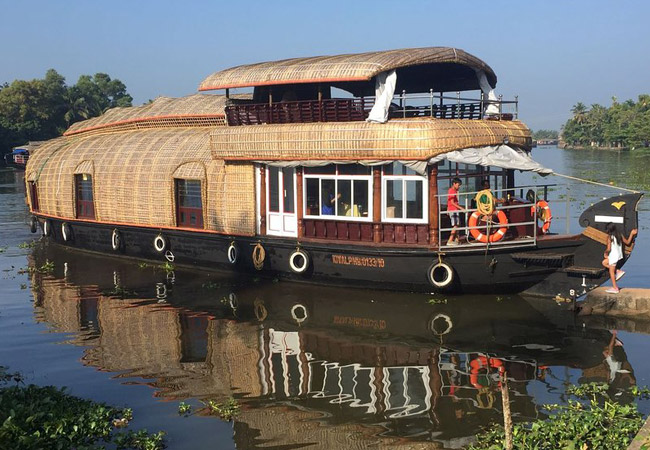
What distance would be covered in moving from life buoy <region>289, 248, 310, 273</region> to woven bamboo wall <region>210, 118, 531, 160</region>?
5.84 feet

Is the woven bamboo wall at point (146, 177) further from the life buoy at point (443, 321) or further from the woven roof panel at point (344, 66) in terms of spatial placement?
the life buoy at point (443, 321)

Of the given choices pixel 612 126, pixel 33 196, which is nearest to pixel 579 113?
pixel 612 126

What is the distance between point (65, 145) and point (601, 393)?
632 inches

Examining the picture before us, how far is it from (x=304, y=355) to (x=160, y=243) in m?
6.81

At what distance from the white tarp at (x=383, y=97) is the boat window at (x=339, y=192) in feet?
3.11

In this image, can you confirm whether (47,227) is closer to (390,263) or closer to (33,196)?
(33,196)

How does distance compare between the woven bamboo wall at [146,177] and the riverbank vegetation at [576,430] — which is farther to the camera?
the woven bamboo wall at [146,177]

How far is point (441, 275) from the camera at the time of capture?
1152 cm

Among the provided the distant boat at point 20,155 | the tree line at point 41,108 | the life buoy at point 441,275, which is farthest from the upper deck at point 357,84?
the tree line at point 41,108

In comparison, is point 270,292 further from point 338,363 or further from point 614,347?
point 614,347

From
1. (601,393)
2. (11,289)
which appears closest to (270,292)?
(11,289)

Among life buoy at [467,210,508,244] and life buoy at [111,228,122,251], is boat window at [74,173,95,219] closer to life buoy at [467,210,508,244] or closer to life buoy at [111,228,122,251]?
life buoy at [111,228,122,251]

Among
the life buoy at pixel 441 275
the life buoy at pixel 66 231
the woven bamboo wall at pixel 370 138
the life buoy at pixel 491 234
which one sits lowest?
the life buoy at pixel 441 275

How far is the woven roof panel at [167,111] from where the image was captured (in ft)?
53.8
